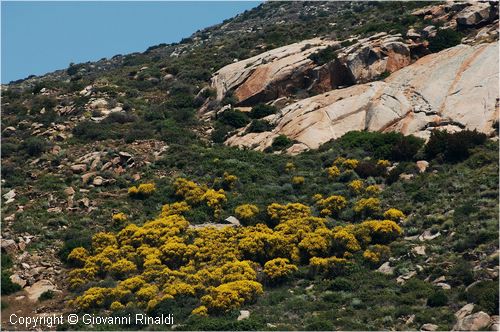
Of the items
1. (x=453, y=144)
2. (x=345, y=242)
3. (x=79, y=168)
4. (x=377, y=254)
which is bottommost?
(x=377, y=254)

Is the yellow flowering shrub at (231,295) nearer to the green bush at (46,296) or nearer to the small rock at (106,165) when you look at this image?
the green bush at (46,296)

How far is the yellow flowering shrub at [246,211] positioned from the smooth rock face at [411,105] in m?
9.51

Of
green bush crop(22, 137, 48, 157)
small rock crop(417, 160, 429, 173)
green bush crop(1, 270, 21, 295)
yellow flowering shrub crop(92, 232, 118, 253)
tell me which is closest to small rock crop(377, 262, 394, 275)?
small rock crop(417, 160, 429, 173)

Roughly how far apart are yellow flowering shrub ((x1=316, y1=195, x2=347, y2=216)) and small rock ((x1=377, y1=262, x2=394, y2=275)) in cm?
629

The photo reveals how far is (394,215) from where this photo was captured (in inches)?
1441

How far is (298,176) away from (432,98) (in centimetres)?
1014

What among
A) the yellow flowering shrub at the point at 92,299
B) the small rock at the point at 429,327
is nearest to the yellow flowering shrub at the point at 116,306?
the yellow flowering shrub at the point at 92,299

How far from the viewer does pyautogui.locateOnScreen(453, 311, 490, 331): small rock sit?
82.3 ft

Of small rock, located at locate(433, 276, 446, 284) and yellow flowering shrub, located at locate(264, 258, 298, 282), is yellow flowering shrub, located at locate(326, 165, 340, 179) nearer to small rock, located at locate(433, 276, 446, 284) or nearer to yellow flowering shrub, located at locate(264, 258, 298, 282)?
yellow flowering shrub, located at locate(264, 258, 298, 282)

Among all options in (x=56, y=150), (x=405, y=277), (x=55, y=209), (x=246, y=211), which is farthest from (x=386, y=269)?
(x=56, y=150)

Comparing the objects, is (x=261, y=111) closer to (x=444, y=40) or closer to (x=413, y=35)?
(x=413, y=35)

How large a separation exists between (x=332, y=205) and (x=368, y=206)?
2.03m

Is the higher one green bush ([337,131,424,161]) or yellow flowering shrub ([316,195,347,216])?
green bush ([337,131,424,161])

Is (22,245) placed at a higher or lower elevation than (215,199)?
lower
